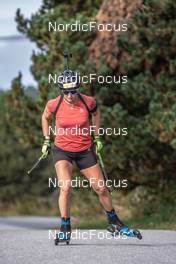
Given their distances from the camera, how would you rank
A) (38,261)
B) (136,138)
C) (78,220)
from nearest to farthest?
1. (38,261)
2. (136,138)
3. (78,220)

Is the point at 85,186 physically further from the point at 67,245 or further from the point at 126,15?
the point at 67,245

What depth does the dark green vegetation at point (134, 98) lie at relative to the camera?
53.7 feet

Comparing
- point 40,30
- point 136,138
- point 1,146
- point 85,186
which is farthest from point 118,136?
point 1,146

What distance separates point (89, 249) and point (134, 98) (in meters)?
7.36

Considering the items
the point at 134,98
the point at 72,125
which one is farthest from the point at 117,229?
the point at 134,98

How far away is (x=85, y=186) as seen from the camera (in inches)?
744

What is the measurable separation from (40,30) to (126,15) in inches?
89.4

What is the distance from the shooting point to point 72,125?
10.8 m

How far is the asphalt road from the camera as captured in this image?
30.3 feet

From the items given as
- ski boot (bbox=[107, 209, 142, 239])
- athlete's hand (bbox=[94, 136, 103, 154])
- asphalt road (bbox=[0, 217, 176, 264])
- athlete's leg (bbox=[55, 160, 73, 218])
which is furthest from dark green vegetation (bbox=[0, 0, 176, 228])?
athlete's leg (bbox=[55, 160, 73, 218])

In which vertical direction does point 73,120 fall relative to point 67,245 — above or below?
above

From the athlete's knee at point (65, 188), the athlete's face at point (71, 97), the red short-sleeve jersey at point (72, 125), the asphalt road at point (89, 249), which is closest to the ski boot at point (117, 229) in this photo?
the asphalt road at point (89, 249)

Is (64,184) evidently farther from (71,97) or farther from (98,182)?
(71,97)

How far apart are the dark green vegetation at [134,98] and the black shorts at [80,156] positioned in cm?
443
